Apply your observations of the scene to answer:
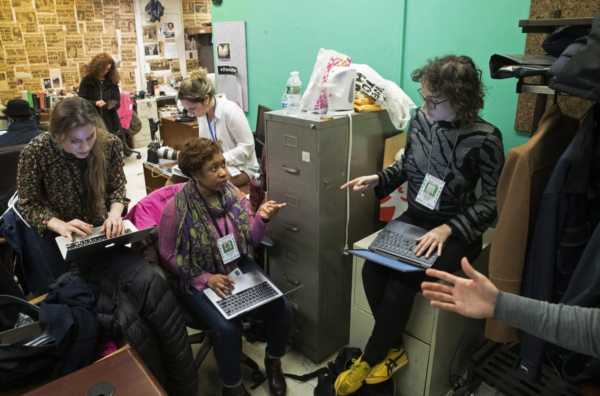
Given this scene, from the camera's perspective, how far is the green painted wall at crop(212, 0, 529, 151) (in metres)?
1.99

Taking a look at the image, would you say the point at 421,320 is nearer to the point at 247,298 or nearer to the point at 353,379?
the point at 353,379

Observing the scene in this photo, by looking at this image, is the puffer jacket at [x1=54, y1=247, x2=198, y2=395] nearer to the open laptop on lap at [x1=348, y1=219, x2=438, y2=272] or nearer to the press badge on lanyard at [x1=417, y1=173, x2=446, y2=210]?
the open laptop on lap at [x1=348, y1=219, x2=438, y2=272]

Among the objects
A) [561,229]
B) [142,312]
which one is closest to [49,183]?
[142,312]

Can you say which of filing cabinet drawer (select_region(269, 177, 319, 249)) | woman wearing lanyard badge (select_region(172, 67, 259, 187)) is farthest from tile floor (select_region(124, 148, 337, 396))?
woman wearing lanyard badge (select_region(172, 67, 259, 187))

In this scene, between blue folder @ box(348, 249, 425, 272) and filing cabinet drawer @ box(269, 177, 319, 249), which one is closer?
blue folder @ box(348, 249, 425, 272)

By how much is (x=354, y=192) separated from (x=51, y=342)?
141 cm

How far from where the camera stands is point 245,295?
1949mm

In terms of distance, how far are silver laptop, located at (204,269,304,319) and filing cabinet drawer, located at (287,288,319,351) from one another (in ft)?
1.01

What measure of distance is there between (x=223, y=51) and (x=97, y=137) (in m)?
1.88

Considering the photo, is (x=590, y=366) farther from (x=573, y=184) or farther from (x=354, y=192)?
(x=354, y=192)

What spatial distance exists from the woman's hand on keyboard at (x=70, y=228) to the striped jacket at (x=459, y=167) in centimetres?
140

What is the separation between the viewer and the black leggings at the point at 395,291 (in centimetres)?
173

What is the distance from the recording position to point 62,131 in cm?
179

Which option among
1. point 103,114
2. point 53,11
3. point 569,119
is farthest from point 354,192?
point 53,11
